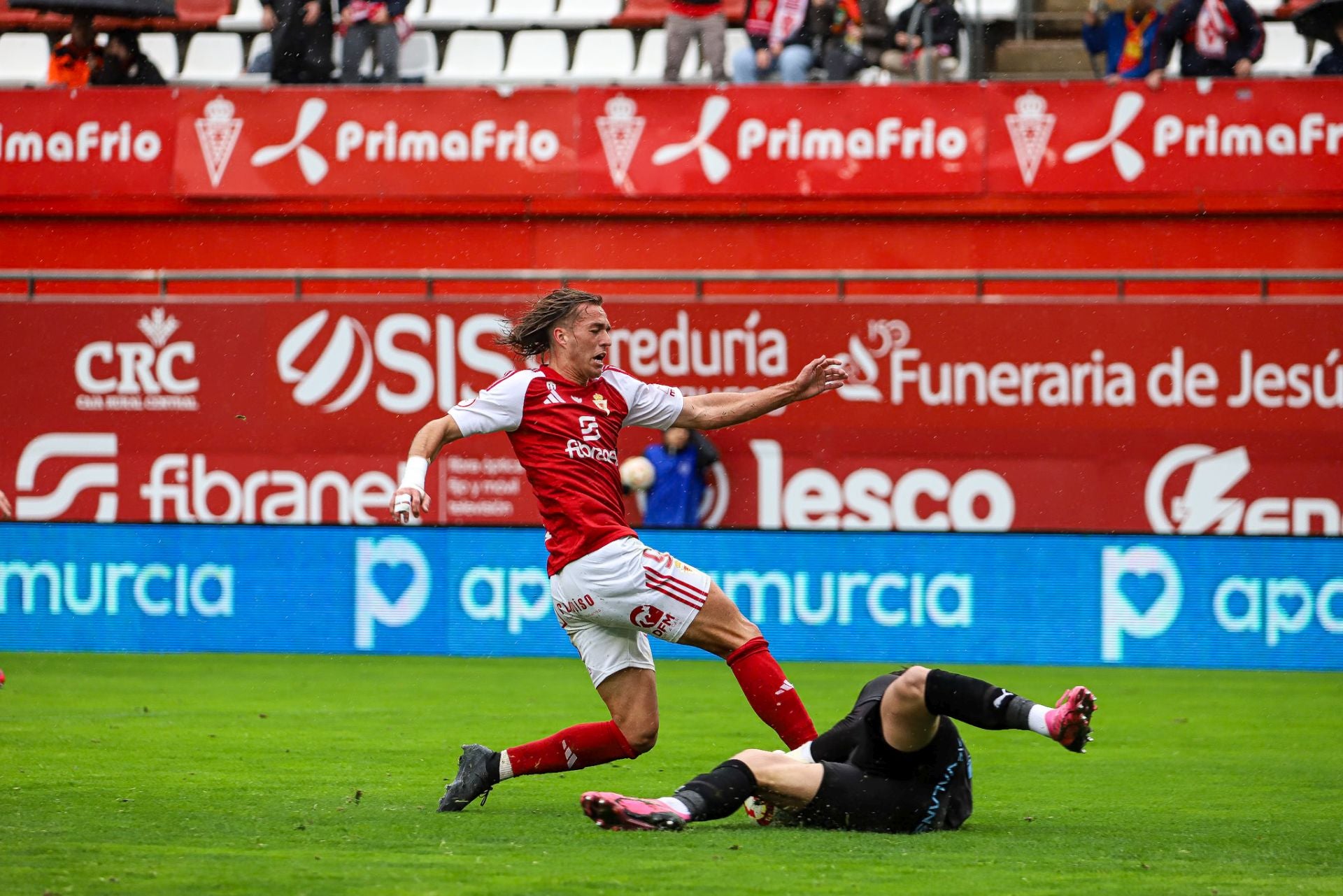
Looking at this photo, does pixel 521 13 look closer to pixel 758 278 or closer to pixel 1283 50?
pixel 758 278

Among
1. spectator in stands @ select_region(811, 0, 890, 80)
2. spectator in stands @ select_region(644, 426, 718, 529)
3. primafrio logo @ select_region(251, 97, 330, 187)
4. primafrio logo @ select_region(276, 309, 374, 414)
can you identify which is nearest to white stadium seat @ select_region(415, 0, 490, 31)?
primafrio logo @ select_region(251, 97, 330, 187)

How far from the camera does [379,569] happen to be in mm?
14242

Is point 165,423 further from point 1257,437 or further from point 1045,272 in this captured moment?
point 1257,437

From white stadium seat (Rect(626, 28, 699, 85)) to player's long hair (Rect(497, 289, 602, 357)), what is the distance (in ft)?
38.4

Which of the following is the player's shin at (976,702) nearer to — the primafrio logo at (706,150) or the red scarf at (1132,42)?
the primafrio logo at (706,150)

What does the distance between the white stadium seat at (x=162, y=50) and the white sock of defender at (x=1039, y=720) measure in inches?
638

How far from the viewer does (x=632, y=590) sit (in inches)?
264

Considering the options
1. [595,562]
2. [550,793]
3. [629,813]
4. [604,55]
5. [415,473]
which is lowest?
[550,793]

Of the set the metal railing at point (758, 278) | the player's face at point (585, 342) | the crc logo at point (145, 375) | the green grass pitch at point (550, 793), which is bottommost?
the green grass pitch at point (550, 793)

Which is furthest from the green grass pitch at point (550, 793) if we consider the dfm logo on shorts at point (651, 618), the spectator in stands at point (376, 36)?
the spectator in stands at point (376, 36)

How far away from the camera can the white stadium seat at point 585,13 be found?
19609 mm

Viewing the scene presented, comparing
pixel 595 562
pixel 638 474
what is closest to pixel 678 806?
pixel 595 562

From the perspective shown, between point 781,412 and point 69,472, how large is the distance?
20.6 ft

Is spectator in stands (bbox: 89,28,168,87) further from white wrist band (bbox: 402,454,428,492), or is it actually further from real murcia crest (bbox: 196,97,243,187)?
white wrist band (bbox: 402,454,428,492)
